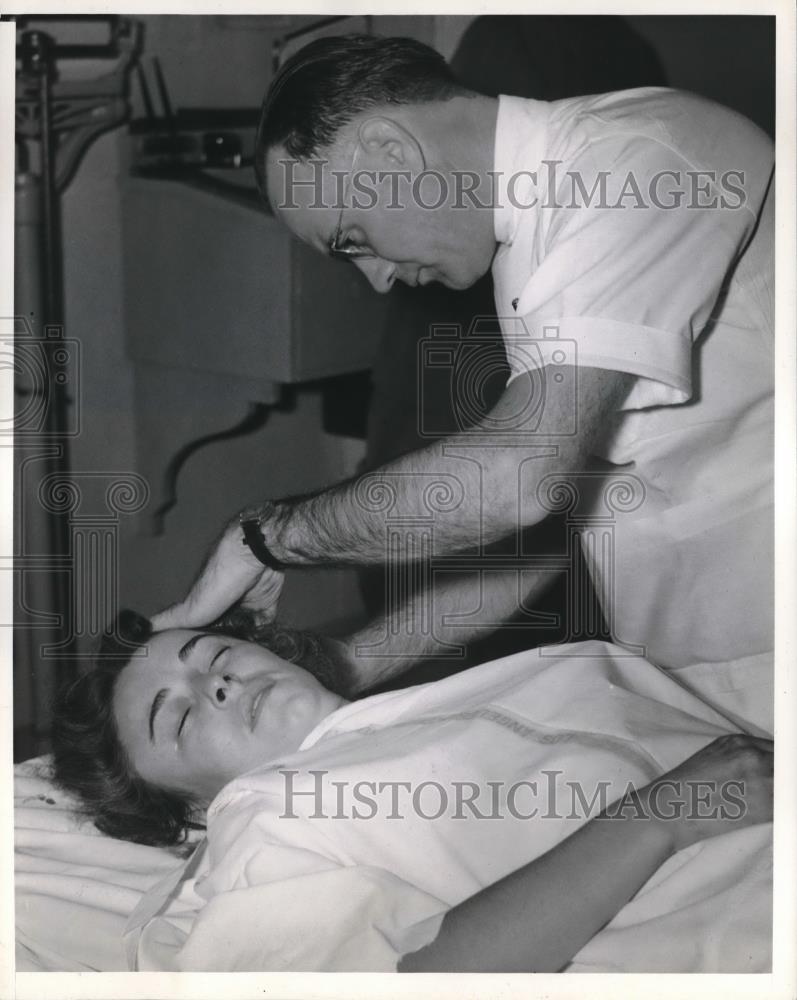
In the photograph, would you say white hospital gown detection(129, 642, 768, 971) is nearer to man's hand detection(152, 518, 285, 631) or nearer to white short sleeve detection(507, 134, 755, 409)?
man's hand detection(152, 518, 285, 631)

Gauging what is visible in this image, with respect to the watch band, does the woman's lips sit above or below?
below

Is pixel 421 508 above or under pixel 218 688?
above

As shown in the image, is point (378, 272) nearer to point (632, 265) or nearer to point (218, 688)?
point (632, 265)

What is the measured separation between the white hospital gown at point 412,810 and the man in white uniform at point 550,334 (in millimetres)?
59

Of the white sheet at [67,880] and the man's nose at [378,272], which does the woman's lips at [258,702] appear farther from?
the man's nose at [378,272]

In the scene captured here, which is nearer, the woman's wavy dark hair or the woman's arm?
the woman's arm

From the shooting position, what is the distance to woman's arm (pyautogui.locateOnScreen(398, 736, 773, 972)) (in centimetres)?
111

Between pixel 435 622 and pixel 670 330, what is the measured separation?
415 mm

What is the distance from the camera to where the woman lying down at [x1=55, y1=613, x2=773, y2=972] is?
3.72ft

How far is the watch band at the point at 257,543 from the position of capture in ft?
3.95

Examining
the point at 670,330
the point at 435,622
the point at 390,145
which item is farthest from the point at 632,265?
the point at 435,622

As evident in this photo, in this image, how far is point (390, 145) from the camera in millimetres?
1185
